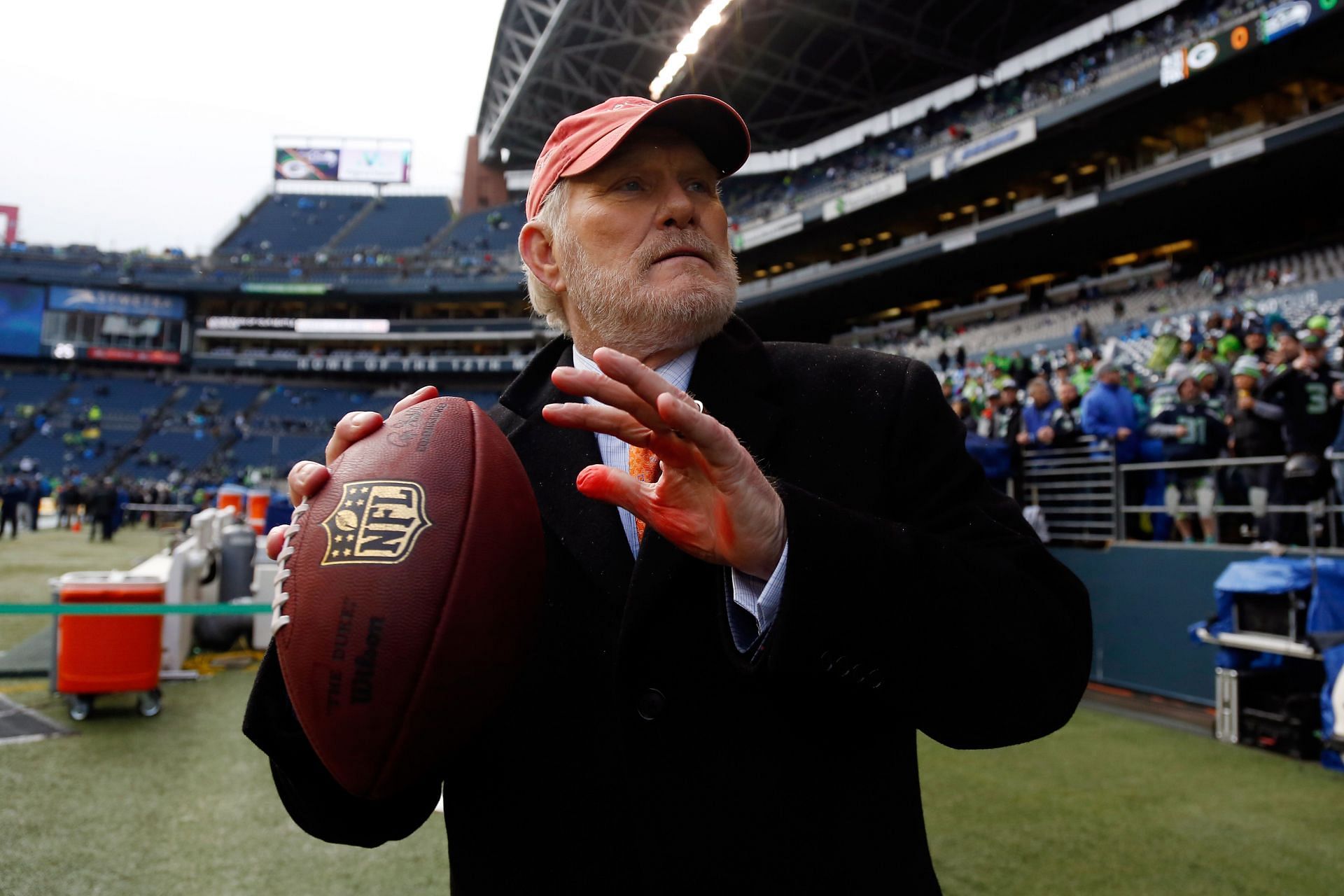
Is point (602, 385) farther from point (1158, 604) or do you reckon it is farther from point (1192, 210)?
point (1192, 210)

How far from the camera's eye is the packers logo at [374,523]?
1.14 metres

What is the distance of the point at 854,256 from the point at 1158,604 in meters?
21.8

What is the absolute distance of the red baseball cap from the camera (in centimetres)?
139

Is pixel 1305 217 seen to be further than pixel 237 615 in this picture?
Yes

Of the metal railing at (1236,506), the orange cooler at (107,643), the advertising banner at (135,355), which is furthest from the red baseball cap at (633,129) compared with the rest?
the advertising banner at (135,355)

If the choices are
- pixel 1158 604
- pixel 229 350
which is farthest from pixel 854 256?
pixel 229 350

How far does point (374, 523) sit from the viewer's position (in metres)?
1.15

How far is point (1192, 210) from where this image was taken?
1878 centimetres

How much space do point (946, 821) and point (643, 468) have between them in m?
3.35

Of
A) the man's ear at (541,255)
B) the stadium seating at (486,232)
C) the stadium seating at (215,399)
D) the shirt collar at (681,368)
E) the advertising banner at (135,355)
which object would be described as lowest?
the shirt collar at (681,368)

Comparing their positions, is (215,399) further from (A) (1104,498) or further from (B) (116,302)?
(A) (1104,498)

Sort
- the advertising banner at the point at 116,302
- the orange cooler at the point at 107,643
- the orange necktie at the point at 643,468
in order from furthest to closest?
1. the advertising banner at the point at 116,302
2. the orange cooler at the point at 107,643
3. the orange necktie at the point at 643,468

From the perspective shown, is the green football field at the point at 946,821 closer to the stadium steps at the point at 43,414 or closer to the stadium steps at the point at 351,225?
the stadium steps at the point at 43,414

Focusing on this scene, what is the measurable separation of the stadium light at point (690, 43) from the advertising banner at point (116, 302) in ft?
96.9
